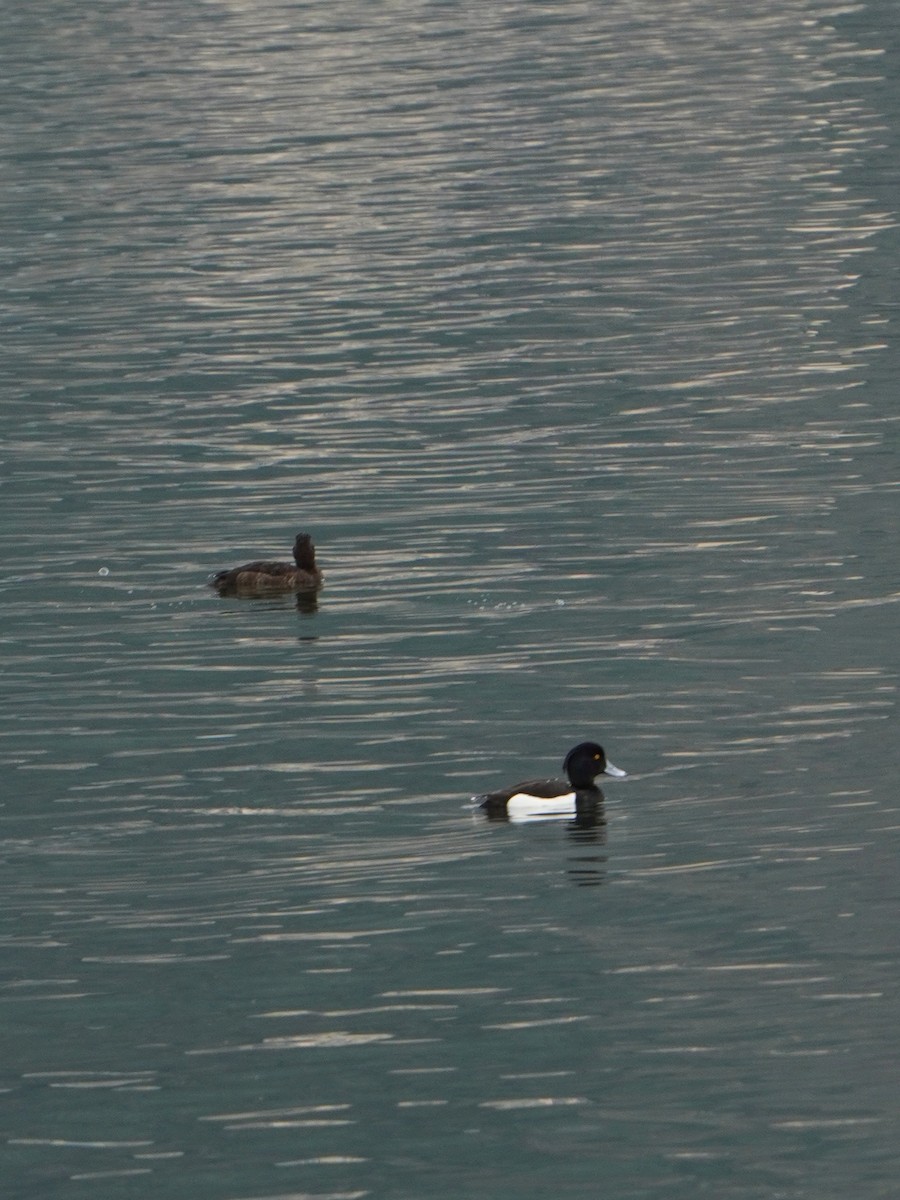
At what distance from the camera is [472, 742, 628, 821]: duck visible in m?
15.5

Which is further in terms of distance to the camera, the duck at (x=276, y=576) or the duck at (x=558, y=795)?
the duck at (x=276, y=576)

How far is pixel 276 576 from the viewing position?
68.4 ft

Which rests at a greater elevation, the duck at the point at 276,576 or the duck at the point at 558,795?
the duck at the point at 276,576

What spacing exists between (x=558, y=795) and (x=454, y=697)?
274cm

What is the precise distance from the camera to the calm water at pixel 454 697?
12.1m

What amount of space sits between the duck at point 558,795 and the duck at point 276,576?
216 inches

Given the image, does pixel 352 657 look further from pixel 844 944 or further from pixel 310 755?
pixel 844 944

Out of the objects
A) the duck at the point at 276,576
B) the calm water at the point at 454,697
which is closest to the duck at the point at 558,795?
the calm water at the point at 454,697

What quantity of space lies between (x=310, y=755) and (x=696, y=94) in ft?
135

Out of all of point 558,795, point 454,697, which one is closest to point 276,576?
point 454,697

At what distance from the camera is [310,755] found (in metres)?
17.0

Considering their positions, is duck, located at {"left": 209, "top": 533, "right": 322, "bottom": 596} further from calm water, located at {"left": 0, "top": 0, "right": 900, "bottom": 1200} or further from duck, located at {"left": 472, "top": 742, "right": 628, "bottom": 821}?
duck, located at {"left": 472, "top": 742, "right": 628, "bottom": 821}

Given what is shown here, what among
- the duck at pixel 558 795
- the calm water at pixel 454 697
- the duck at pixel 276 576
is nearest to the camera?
the calm water at pixel 454 697

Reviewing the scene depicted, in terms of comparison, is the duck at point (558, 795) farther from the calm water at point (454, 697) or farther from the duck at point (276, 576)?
the duck at point (276, 576)
